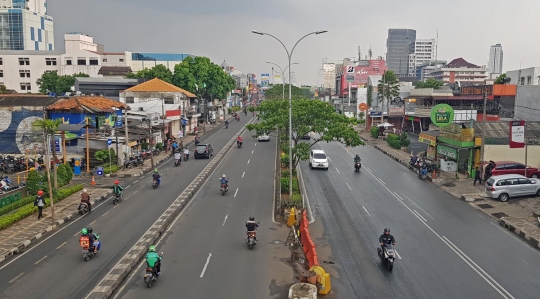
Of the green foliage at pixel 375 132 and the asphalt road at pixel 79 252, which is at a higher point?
the green foliage at pixel 375 132

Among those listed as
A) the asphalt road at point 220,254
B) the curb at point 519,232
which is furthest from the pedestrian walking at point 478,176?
the asphalt road at point 220,254

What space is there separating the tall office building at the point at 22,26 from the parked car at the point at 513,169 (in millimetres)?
139176

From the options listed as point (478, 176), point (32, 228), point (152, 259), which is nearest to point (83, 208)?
point (32, 228)

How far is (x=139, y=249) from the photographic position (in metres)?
18.3

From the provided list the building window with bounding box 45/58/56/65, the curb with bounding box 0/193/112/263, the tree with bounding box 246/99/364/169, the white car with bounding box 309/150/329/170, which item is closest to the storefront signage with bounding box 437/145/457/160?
the white car with bounding box 309/150/329/170

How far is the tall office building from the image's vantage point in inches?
5192

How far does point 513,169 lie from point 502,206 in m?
6.63

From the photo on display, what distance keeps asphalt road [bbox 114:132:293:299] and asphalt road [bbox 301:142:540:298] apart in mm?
2584

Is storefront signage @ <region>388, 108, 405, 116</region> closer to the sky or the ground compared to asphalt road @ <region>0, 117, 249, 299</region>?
closer to the sky

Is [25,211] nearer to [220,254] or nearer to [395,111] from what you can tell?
[220,254]

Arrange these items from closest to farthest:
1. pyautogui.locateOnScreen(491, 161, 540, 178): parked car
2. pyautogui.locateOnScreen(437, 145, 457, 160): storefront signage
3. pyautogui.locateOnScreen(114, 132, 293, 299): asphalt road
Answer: pyautogui.locateOnScreen(114, 132, 293, 299): asphalt road, pyautogui.locateOnScreen(491, 161, 540, 178): parked car, pyautogui.locateOnScreen(437, 145, 457, 160): storefront signage

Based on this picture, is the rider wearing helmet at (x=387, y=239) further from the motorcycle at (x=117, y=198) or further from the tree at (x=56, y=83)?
the tree at (x=56, y=83)

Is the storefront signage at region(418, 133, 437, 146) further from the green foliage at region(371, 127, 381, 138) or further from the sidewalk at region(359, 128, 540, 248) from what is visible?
the green foliage at region(371, 127, 381, 138)

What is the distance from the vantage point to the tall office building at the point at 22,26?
132 m
